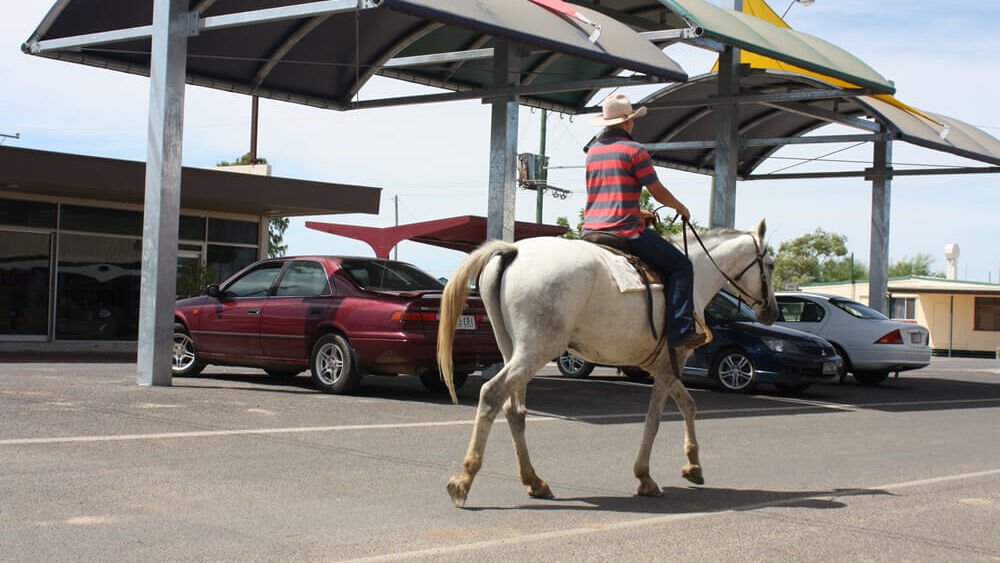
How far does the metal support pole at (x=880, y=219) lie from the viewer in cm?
2633

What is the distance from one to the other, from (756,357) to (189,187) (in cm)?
1211

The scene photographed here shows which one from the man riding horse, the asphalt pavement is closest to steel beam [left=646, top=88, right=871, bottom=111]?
the asphalt pavement

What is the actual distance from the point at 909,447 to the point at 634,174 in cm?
512

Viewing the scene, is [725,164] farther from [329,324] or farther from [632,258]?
[632,258]

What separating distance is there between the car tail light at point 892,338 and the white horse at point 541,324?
1378cm

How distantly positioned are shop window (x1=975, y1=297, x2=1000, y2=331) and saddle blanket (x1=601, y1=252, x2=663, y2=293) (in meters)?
44.9

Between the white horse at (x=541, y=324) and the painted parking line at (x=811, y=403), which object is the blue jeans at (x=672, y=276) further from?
the painted parking line at (x=811, y=403)

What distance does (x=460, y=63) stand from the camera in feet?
69.4

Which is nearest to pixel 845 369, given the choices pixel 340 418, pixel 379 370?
pixel 379 370

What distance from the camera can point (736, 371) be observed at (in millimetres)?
17672

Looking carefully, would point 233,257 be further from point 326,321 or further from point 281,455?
point 281,455

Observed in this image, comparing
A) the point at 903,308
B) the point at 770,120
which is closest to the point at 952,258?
the point at 903,308

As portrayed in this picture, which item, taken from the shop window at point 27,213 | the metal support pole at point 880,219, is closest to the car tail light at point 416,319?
the shop window at point 27,213

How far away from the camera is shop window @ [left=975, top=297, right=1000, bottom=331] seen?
158 feet
